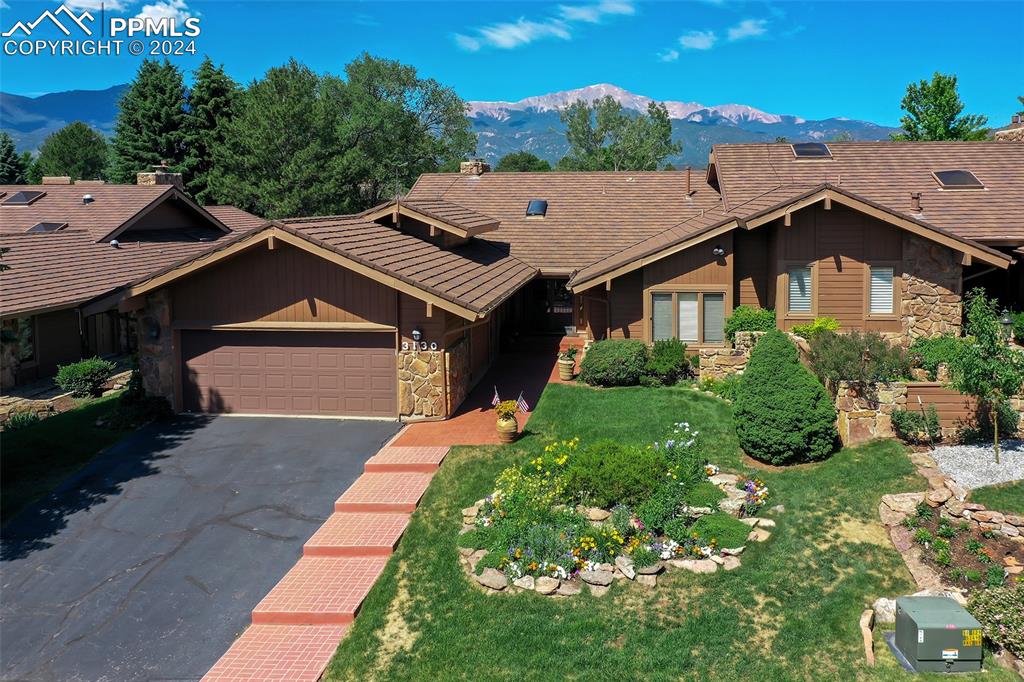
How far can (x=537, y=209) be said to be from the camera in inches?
1140

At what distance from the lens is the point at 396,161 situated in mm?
65000

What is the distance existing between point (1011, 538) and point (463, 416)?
10826 millimetres

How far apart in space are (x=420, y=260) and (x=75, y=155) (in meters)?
69.9

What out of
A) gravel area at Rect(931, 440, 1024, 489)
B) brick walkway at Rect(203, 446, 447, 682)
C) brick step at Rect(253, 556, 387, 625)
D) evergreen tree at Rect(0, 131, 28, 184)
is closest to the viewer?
brick walkway at Rect(203, 446, 447, 682)

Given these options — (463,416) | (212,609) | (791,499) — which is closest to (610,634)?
(791,499)

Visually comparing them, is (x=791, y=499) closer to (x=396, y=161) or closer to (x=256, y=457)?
(x=256, y=457)

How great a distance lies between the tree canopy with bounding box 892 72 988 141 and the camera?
135 feet

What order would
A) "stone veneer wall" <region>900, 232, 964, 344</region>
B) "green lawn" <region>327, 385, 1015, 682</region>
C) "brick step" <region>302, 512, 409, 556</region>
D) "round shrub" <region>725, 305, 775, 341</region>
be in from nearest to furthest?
"green lawn" <region>327, 385, 1015, 682</region>
"brick step" <region>302, 512, 409, 556</region>
"stone veneer wall" <region>900, 232, 964, 344</region>
"round shrub" <region>725, 305, 775, 341</region>

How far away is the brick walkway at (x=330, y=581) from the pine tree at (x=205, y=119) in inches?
1608

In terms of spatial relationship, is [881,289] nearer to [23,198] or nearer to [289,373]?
[289,373]

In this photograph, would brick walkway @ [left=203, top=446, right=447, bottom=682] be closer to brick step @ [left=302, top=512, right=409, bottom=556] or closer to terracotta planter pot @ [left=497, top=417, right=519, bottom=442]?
brick step @ [left=302, top=512, right=409, bottom=556]

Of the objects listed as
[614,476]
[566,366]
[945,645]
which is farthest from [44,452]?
[945,645]

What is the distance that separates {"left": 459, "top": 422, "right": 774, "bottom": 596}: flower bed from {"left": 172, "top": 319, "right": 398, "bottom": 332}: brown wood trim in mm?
5474

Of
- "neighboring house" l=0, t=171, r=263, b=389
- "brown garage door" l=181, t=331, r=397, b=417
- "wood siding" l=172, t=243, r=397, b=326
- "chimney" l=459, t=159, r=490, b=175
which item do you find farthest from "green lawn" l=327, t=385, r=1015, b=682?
"chimney" l=459, t=159, r=490, b=175
